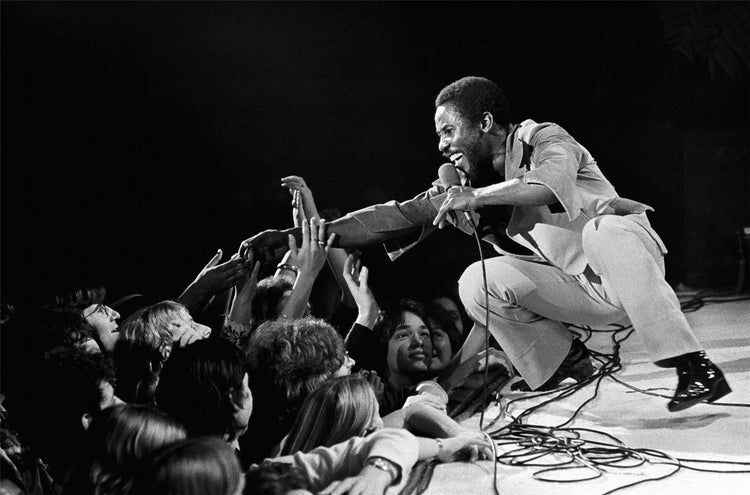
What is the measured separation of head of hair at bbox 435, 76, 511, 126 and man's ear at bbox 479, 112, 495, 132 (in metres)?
0.01

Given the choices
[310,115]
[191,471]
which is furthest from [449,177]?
[310,115]

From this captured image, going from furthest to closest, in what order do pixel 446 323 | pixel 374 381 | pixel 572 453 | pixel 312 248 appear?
pixel 446 323 < pixel 312 248 < pixel 374 381 < pixel 572 453

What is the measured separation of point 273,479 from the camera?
1.64 meters

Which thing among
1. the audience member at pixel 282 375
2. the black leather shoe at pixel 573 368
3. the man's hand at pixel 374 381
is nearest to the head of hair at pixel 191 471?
the audience member at pixel 282 375

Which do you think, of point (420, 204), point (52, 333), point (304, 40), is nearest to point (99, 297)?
point (52, 333)

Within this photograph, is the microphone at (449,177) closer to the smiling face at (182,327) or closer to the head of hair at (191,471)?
the smiling face at (182,327)

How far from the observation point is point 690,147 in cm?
573

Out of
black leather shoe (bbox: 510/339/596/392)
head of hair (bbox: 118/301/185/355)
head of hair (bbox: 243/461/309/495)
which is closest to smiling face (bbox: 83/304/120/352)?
head of hair (bbox: 118/301/185/355)

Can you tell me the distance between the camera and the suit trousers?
8.07 ft

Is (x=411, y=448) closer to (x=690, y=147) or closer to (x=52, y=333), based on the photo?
(x=52, y=333)

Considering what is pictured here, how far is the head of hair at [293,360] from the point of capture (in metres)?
2.30

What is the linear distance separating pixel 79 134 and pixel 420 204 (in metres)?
1.99

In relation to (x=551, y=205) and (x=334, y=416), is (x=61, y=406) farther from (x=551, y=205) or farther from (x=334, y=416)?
(x=551, y=205)

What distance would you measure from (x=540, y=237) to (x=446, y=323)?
3.35 feet
